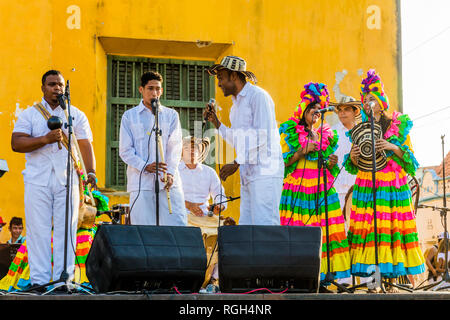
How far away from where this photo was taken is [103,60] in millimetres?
12031

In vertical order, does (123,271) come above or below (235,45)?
below

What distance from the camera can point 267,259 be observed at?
19.6ft

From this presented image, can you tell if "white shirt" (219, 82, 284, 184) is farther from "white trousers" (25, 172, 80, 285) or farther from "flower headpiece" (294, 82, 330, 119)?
"white trousers" (25, 172, 80, 285)

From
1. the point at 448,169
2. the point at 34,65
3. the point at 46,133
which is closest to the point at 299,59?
the point at 34,65

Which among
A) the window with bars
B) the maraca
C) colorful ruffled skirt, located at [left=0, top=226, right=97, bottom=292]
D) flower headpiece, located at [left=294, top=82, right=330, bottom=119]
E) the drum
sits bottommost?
colorful ruffled skirt, located at [left=0, top=226, right=97, bottom=292]

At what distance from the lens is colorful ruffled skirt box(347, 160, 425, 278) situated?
786 centimetres

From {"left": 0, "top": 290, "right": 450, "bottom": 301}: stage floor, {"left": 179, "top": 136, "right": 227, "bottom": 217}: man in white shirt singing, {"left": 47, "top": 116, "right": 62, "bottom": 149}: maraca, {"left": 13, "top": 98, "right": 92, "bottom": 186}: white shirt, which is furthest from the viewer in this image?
{"left": 179, "top": 136, "right": 227, "bottom": 217}: man in white shirt singing

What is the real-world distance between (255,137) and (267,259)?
163cm

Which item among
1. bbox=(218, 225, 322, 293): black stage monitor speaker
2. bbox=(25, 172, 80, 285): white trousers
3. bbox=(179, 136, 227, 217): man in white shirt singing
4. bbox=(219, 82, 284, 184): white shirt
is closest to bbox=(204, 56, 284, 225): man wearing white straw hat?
bbox=(219, 82, 284, 184): white shirt

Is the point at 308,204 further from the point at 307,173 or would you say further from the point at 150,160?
the point at 150,160

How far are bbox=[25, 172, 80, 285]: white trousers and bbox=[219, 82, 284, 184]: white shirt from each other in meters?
1.64

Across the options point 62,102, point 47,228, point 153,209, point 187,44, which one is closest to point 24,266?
point 47,228
